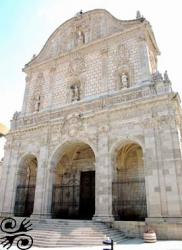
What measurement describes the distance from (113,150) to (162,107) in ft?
12.0

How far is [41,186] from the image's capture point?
1419 centimetres

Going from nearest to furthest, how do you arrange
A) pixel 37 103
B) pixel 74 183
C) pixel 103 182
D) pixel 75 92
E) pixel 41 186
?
pixel 103 182 → pixel 41 186 → pixel 74 183 → pixel 75 92 → pixel 37 103

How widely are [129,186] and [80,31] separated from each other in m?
13.8

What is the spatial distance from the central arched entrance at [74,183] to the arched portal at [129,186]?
2391mm

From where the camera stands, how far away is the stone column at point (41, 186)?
1358cm

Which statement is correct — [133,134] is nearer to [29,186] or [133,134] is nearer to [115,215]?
[115,215]

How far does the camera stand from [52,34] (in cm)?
2088

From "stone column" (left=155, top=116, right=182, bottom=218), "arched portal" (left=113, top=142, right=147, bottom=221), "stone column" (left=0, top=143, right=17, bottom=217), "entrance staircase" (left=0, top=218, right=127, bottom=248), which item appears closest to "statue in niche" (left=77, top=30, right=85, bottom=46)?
"arched portal" (left=113, top=142, right=147, bottom=221)

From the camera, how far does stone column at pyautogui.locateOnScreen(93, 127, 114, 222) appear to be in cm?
1142

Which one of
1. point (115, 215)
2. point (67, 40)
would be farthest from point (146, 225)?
point (67, 40)

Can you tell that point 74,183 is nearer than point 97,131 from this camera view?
No

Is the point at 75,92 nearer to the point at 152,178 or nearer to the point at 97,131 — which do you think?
the point at 97,131

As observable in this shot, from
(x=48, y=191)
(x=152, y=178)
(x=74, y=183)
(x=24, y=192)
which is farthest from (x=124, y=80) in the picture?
(x=24, y=192)

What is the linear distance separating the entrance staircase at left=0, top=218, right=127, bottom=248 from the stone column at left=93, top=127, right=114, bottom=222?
77 cm
